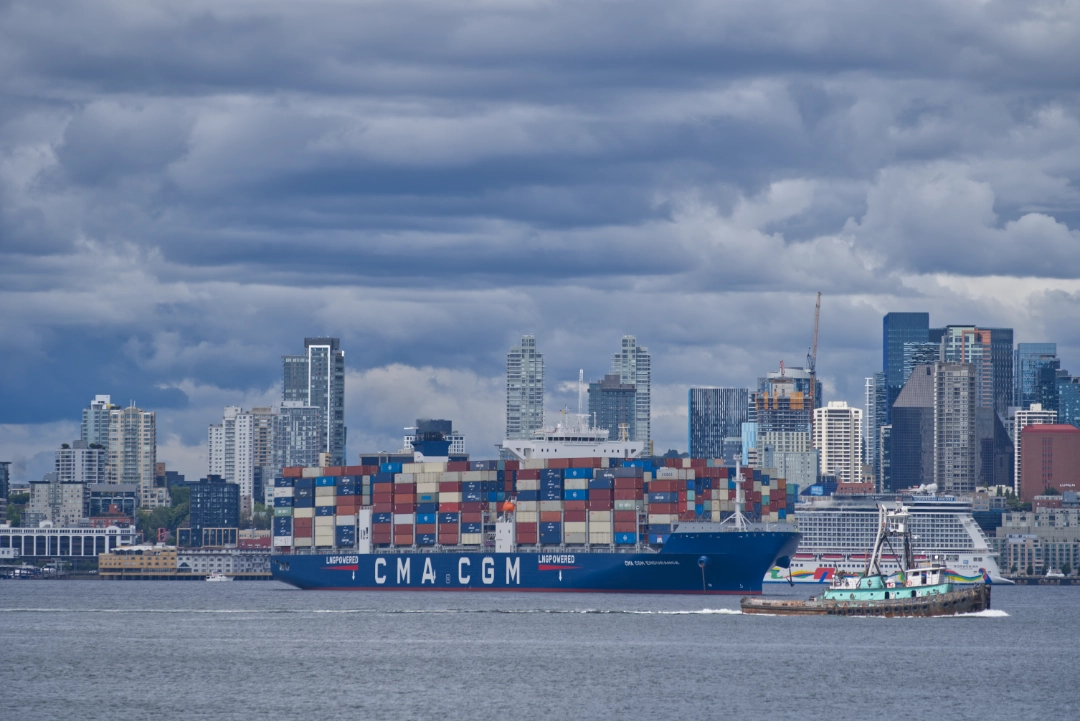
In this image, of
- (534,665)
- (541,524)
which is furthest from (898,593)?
(541,524)

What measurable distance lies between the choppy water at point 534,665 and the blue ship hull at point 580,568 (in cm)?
988

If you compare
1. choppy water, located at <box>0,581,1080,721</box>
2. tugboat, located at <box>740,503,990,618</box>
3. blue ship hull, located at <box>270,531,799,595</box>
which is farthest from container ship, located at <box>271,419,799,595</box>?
tugboat, located at <box>740,503,990,618</box>

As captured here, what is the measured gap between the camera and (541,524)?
144250mm

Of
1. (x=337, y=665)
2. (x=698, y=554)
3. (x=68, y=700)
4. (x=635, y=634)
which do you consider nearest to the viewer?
(x=68, y=700)

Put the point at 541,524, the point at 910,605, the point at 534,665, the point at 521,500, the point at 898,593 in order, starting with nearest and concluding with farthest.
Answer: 1. the point at 534,665
2. the point at 910,605
3. the point at 898,593
4. the point at 541,524
5. the point at 521,500

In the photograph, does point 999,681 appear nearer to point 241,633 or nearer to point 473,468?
point 241,633

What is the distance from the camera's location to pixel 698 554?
5340 inches

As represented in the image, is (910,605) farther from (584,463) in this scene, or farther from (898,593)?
(584,463)

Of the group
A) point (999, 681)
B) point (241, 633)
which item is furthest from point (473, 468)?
point (999, 681)

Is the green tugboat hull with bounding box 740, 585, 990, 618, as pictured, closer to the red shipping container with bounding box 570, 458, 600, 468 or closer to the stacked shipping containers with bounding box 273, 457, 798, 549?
the stacked shipping containers with bounding box 273, 457, 798, 549

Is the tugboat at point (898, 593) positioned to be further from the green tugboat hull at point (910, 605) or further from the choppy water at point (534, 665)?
the choppy water at point (534, 665)

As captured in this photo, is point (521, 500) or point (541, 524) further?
point (521, 500)

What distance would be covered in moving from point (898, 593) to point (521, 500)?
44595 millimetres

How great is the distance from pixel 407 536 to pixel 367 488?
22.8ft
